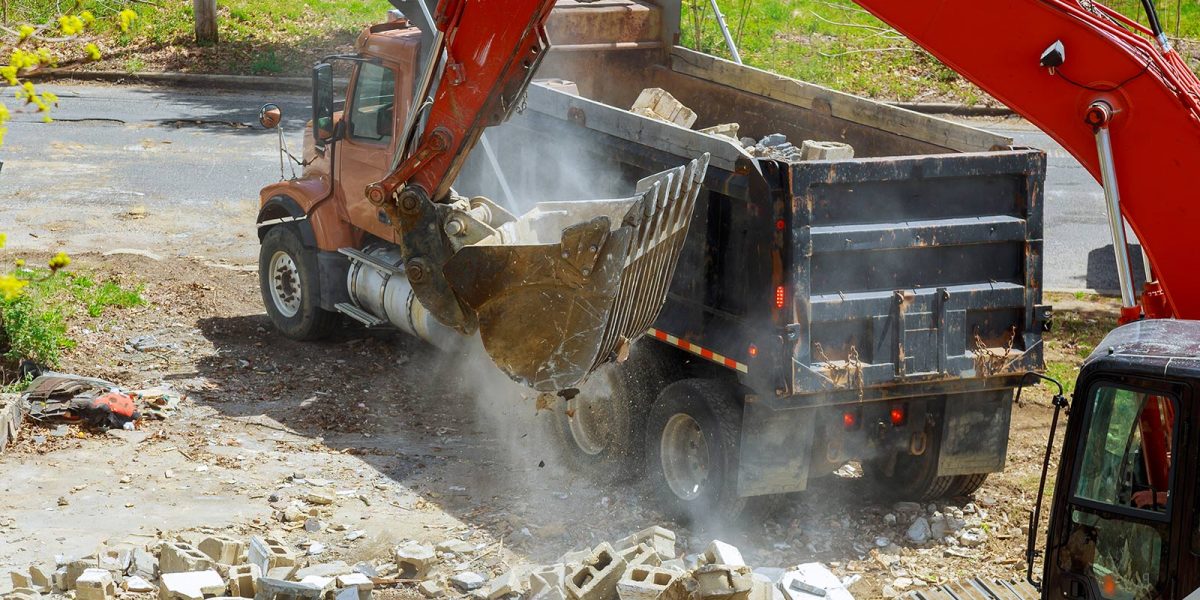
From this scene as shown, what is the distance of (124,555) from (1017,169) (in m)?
5.06

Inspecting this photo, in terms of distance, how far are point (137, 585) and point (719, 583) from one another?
111 inches

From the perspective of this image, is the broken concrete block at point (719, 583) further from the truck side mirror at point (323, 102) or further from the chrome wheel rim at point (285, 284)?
the chrome wheel rim at point (285, 284)

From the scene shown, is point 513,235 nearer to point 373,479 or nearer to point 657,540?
point 657,540

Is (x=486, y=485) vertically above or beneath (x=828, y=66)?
beneath

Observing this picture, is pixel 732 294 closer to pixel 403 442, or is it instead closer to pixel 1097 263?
pixel 403 442

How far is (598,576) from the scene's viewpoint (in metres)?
6.17

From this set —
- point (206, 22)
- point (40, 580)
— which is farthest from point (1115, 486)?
point (206, 22)

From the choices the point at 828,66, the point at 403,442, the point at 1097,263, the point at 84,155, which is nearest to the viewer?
the point at 403,442

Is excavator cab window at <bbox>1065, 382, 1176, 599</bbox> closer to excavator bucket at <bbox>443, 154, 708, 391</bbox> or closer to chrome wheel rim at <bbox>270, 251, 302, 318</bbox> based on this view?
excavator bucket at <bbox>443, 154, 708, 391</bbox>

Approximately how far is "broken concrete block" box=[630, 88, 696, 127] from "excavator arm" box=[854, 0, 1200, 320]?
11.3ft

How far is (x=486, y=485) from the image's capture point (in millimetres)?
8078

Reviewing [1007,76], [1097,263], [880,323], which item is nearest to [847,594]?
[880,323]

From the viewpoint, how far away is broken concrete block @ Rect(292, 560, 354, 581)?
635 cm

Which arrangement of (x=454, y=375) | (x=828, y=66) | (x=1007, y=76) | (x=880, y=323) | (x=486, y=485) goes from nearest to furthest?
(x=1007, y=76), (x=880, y=323), (x=486, y=485), (x=454, y=375), (x=828, y=66)
